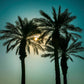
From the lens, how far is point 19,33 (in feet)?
82.6

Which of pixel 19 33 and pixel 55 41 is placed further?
pixel 19 33

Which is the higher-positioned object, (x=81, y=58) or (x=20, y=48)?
(x=20, y=48)

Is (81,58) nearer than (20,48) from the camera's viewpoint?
No

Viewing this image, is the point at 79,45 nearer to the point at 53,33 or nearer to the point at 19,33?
the point at 53,33

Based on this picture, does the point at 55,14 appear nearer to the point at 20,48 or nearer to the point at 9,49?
the point at 20,48

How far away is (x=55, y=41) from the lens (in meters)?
23.6

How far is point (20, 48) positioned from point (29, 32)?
121 inches

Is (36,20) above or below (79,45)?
above

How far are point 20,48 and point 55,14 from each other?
7.82m

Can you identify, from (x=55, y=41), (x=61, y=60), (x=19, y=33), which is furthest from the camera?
(x=61, y=60)

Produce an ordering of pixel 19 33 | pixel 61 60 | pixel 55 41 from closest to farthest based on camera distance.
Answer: pixel 55 41 → pixel 19 33 → pixel 61 60

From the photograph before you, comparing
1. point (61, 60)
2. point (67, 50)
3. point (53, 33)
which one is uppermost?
point (53, 33)

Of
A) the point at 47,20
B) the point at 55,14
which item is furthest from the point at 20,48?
the point at 55,14

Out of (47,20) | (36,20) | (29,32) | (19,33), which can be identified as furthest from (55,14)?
(19,33)
